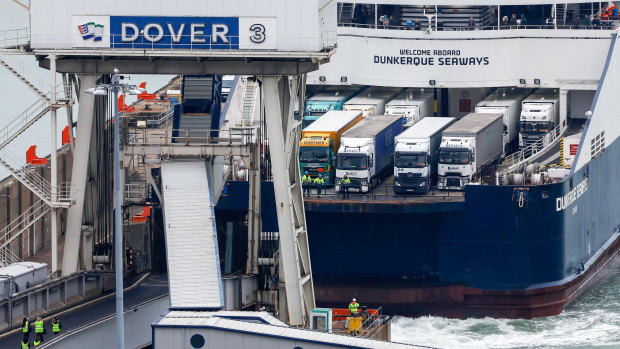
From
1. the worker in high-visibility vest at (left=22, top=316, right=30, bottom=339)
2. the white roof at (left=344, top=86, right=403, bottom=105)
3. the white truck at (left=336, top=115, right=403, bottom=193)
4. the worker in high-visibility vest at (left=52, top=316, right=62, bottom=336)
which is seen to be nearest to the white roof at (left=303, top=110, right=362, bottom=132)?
the white truck at (left=336, top=115, right=403, bottom=193)

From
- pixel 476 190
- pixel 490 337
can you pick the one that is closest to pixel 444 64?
pixel 476 190

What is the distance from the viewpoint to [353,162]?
61031mm

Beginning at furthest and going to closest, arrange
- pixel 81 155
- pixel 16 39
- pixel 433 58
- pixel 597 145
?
pixel 433 58 → pixel 597 145 → pixel 16 39 → pixel 81 155

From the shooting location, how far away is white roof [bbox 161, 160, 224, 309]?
156 ft

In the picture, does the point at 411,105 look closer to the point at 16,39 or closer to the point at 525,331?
the point at 525,331

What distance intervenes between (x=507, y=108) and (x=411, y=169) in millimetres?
9573

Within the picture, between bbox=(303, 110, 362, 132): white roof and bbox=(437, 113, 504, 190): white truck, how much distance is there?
4.30 meters

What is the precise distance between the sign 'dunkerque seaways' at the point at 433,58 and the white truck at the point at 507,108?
1904mm

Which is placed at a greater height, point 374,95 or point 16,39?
point 16,39

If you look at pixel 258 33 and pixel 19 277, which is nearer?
pixel 19 277

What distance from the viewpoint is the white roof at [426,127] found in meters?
62.8

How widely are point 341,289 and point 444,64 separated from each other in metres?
13.6

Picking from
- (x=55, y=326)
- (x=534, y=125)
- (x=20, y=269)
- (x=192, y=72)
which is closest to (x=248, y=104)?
(x=534, y=125)

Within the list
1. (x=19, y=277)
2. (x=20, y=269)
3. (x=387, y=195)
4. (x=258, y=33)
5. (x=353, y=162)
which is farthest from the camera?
(x=353, y=162)
